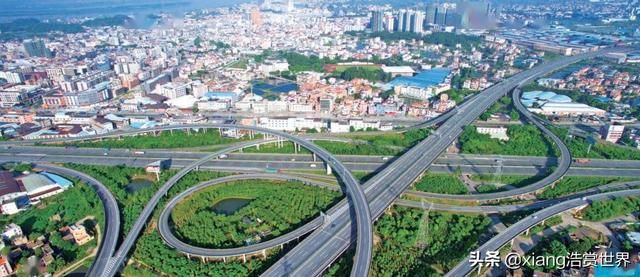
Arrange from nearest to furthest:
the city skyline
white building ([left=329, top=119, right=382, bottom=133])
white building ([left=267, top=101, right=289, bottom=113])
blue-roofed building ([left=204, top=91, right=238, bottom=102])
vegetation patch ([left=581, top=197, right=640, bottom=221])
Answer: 1. the city skyline
2. vegetation patch ([left=581, top=197, right=640, bottom=221])
3. white building ([left=329, top=119, right=382, bottom=133])
4. white building ([left=267, top=101, right=289, bottom=113])
5. blue-roofed building ([left=204, top=91, right=238, bottom=102])

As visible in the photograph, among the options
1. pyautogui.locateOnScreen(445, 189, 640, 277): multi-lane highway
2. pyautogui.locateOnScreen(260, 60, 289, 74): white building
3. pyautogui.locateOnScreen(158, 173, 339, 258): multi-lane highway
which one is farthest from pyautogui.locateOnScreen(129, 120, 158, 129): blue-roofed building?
pyautogui.locateOnScreen(445, 189, 640, 277): multi-lane highway

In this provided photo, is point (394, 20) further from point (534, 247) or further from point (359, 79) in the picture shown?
point (534, 247)

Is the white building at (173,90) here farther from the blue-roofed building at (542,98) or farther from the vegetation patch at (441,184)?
the blue-roofed building at (542,98)

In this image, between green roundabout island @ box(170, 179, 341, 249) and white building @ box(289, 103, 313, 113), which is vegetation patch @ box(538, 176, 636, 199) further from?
white building @ box(289, 103, 313, 113)

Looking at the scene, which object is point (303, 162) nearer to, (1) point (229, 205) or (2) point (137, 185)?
(1) point (229, 205)

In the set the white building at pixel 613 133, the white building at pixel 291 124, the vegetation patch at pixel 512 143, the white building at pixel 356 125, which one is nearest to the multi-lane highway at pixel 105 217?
the white building at pixel 291 124

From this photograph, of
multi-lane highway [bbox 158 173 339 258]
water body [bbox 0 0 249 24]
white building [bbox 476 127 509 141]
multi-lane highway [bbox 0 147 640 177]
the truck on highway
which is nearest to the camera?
multi-lane highway [bbox 158 173 339 258]
